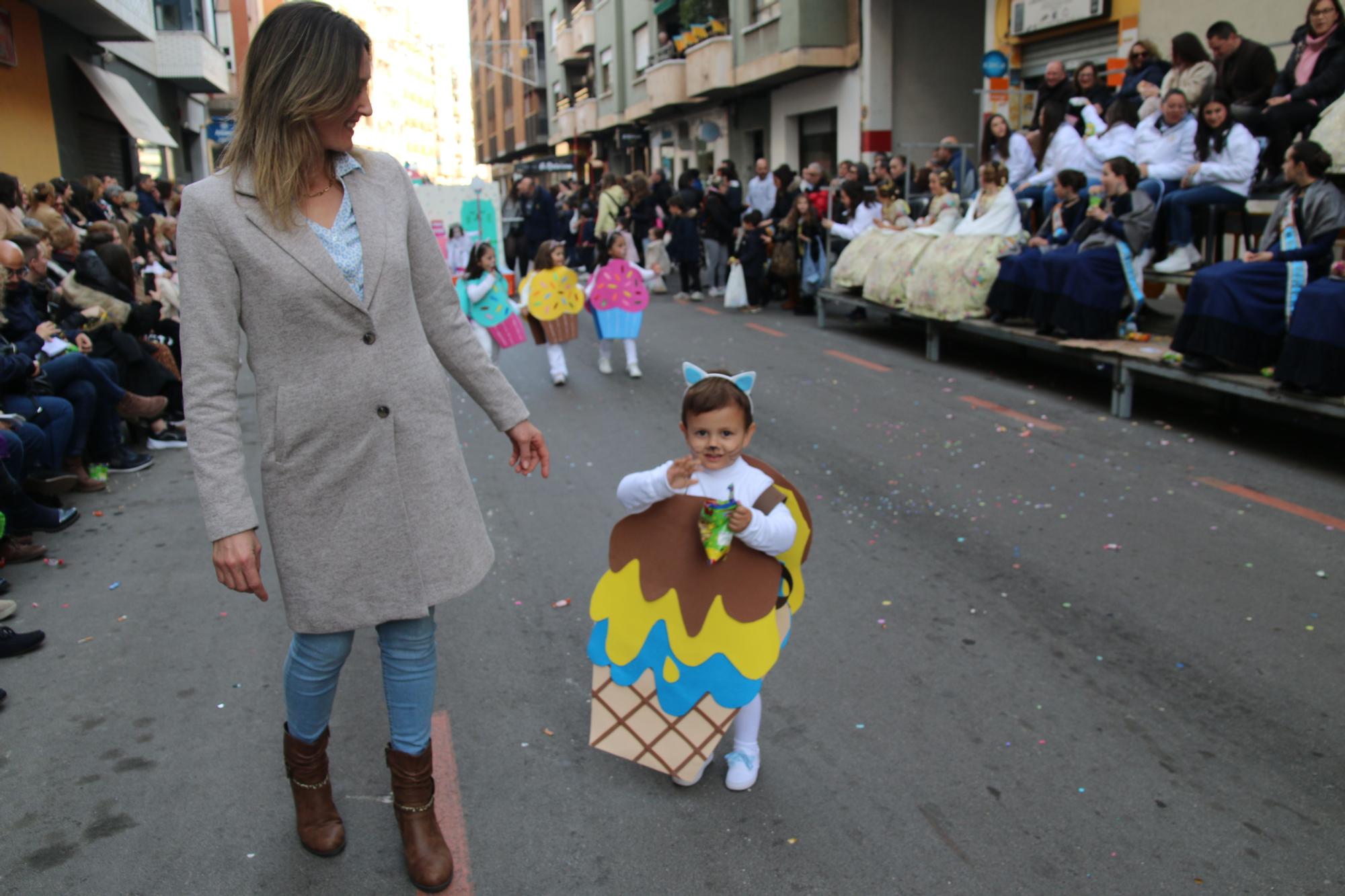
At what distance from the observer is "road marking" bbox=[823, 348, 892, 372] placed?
10.7 metres

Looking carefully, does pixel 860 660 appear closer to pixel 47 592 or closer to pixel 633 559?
pixel 633 559

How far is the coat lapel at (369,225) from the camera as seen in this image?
259 centimetres

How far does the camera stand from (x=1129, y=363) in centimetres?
817

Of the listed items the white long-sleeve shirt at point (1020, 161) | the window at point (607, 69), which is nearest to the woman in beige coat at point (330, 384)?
the white long-sleeve shirt at point (1020, 161)

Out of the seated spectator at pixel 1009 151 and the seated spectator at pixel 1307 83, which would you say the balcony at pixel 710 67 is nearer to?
the seated spectator at pixel 1009 151

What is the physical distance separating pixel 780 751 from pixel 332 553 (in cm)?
164

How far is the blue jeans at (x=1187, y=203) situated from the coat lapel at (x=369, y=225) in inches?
346

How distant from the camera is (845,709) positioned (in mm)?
3811

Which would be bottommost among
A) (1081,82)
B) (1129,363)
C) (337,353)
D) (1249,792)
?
(1249,792)

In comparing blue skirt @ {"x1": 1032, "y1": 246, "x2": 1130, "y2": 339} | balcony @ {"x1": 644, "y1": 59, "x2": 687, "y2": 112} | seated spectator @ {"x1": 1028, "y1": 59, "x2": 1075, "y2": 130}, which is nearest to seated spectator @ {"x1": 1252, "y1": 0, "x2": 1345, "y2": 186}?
blue skirt @ {"x1": 1032, "y1": 246, "x2": 1130, "y2": 339}

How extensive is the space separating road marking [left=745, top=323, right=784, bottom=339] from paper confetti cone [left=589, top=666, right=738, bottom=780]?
10.0 meters

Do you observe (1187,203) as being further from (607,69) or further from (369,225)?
(607,69)

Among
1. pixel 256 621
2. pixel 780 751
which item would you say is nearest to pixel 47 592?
pixel 256 621

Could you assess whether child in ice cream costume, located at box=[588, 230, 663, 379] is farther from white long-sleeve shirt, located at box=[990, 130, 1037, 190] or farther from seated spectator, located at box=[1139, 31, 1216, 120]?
seated spectator, located at box=[1139, 31, 1216, 120]
